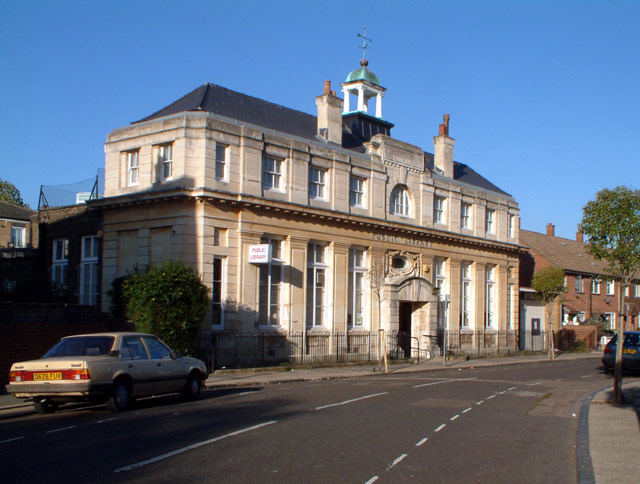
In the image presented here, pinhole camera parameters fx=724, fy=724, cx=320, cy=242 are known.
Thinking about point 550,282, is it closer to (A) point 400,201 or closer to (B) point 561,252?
(A) point 400,201

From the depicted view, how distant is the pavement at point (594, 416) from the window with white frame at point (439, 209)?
1178cm

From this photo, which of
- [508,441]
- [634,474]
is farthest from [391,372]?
[634,474]

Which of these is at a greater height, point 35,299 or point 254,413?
point 35,299

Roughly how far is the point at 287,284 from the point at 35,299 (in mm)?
9594

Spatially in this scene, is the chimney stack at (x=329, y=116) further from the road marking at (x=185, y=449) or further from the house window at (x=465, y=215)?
the road marking at (x=185, y=449)

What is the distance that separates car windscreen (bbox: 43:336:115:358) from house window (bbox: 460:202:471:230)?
93.9 ft

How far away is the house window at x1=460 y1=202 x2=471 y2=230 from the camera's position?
40500 millimetres

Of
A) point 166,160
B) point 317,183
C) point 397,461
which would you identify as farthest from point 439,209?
point 397,461

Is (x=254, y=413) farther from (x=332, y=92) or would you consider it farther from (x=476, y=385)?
(x=332, y=92)

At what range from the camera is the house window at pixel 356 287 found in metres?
32.6

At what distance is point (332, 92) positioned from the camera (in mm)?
33656

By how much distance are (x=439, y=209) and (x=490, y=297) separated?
7.31 m

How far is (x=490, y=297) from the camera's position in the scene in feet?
139

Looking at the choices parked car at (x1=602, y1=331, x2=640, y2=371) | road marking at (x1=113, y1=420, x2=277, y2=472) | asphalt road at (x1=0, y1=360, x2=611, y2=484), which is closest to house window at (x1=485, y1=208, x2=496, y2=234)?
parked car at (x1=602, y1=331, x2=640, y2=371)
